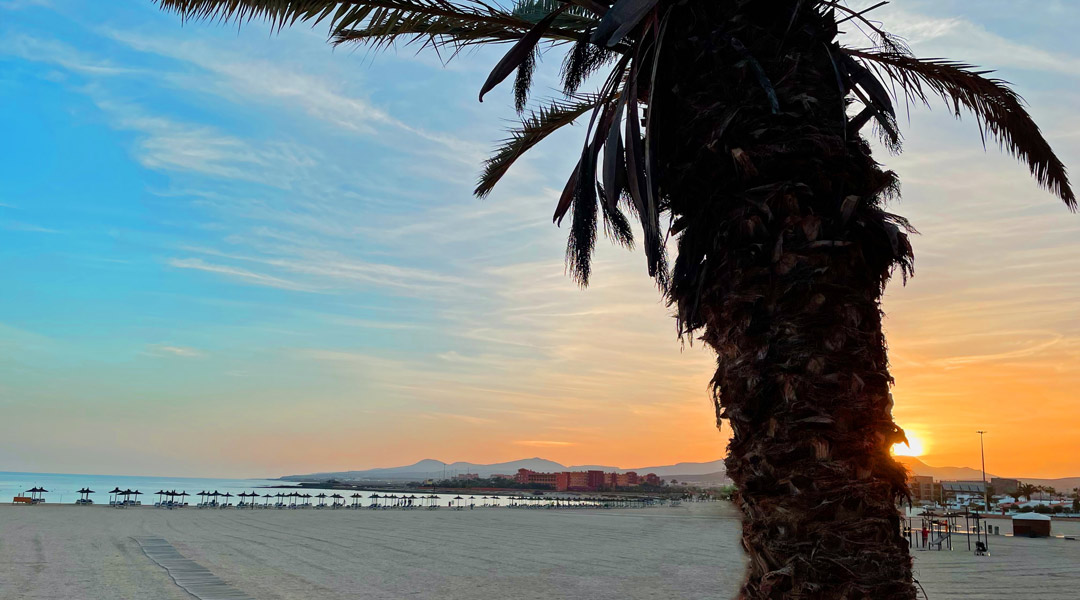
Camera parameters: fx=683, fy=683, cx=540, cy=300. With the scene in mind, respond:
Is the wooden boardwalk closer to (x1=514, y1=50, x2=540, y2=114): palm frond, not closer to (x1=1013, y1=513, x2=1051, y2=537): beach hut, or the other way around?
(x1=514, y1=50, x2=540, y2=114): palm frond

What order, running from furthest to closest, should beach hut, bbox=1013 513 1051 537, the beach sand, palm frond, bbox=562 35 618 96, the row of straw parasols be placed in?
1. the row of straw parasols
2. beach hut, bbox=1013 513 1051 537
3. the beach sand
4. palm frond, bbox=562 35 618 96

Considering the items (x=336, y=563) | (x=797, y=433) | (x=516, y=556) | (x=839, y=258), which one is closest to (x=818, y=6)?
(x=839, y=258)

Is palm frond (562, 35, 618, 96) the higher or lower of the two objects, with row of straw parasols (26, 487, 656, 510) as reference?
higher

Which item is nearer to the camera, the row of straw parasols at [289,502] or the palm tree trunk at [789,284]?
the palm tree trunk at [789,284]

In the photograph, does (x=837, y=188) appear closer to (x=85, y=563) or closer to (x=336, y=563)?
(x=336, y=563)

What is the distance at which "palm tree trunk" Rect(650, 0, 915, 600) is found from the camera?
303 cm

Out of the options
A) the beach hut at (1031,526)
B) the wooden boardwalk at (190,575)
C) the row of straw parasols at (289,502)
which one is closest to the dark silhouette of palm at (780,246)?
the wooden boardwalk at (190,575)

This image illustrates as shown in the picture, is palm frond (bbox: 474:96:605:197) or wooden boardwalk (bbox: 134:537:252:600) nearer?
palm frond (bbox: 474:96:605:197)

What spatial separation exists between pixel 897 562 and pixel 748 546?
0.64m

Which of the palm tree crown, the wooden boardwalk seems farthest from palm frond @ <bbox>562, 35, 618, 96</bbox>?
the wooden boardwalk

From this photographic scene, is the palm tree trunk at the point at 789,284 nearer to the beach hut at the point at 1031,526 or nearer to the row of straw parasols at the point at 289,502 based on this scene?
the beach hut at the point at 1031,526

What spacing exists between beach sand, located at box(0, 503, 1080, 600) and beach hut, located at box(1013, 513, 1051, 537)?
2.25 m

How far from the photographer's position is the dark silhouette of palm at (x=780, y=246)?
304 centimetres

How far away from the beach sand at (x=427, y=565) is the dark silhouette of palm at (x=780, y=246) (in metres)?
4.75
